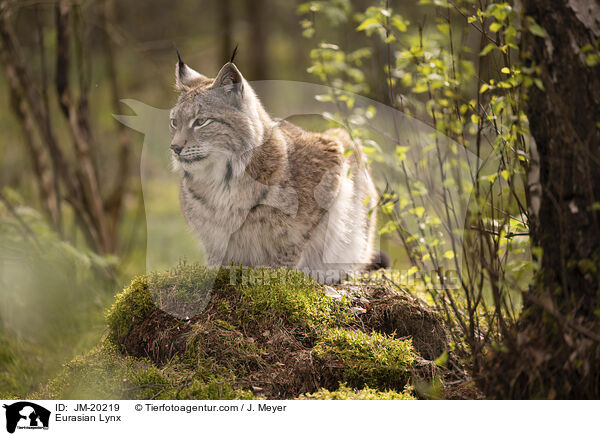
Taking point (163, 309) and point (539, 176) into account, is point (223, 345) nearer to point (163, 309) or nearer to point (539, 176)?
point (163, 309)

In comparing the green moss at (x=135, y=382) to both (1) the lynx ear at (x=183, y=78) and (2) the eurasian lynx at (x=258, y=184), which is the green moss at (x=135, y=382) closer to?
(2) the eurasian lynx at (x=258, y=184)

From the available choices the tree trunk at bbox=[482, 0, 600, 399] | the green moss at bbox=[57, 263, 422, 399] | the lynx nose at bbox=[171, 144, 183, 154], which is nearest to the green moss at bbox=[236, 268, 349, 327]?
the green moss at bbox=[57, 263, 422, 399]

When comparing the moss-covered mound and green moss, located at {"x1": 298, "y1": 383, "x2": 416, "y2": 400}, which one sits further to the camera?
the moss-covered mound

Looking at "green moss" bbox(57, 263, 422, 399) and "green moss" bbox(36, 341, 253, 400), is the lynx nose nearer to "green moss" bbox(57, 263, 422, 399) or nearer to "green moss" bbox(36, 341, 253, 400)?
"green moss" bbox(57, 263, 422, 399)

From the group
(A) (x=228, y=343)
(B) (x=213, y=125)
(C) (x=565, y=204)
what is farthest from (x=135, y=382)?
(C) (x=565, y=204)

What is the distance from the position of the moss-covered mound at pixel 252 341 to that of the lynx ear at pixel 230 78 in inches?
44.0

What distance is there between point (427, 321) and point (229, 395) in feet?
4.21

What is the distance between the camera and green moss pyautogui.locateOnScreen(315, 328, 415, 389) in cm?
286

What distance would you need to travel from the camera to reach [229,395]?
107 inches
